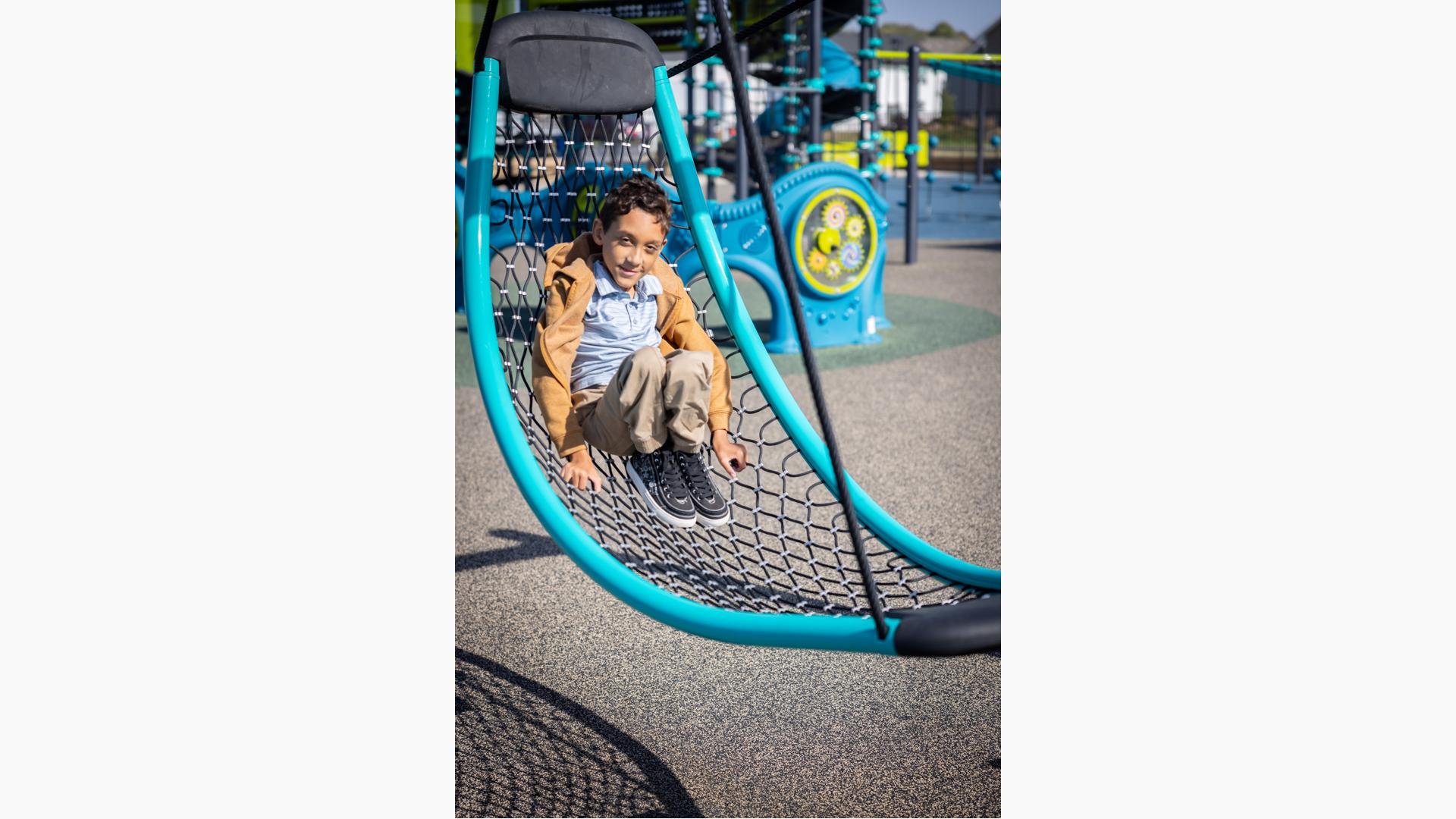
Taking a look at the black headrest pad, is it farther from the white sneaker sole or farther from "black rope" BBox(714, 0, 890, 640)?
the white sneaker sole

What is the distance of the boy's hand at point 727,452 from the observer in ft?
6.04

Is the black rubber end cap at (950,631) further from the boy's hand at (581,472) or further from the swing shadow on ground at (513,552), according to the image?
the swing shadow on ground at (513,552)

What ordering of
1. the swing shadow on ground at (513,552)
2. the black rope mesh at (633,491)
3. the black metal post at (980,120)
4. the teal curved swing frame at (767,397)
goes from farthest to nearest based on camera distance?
the black metal post at (980,120) → the swing shadow on ground at (513,552) → the black rope mesh at (633,491) → the teal curved swing frame at (767,397)

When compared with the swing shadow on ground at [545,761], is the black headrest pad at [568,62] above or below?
above

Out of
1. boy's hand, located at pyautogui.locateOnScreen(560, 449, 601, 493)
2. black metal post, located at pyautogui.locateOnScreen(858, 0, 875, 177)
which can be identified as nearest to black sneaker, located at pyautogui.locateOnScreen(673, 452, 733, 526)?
boy's hand, located at pyautogui.locateOnScreen(560, 449, 601, 493)

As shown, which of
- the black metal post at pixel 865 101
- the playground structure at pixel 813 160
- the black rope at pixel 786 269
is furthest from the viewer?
the black metal post at pixel 865 101

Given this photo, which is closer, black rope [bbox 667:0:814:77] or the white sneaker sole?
black rope [bbox 667:0:814:77]

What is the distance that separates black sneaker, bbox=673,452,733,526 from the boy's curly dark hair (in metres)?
0.38

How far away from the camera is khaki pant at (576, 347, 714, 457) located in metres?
1.75

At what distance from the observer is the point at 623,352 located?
5.87ft

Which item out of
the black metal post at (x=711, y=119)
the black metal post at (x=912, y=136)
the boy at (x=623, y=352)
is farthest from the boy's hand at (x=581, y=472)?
the black metal post at (x=912, y=136)

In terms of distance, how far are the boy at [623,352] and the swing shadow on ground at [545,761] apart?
422 mm

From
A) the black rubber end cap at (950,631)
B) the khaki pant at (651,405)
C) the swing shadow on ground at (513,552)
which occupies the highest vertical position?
the khaki pant at (651,405)

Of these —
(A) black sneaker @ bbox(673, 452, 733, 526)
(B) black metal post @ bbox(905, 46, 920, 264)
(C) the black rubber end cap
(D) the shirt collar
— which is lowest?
(C) the black rubber end cap
